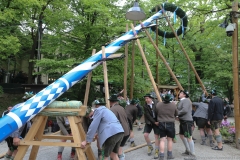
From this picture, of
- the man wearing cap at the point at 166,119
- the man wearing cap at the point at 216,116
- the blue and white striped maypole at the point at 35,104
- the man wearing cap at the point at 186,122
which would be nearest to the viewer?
the blue and white striped maypole at the point at 35,104

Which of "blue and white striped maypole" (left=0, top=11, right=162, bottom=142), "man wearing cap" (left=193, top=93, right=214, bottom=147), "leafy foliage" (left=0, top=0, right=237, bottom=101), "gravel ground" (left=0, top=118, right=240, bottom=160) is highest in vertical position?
"leafy foliage" (left=0, top=0, right=237, bottom=101)

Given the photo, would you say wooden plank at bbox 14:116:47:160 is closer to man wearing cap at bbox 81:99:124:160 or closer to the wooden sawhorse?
the wooden sawhorse

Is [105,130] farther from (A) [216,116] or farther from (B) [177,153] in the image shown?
(A) [216,116]

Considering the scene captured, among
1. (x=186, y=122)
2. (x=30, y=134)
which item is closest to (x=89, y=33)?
(x=186, y=122)

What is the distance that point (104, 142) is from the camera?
4.49 m

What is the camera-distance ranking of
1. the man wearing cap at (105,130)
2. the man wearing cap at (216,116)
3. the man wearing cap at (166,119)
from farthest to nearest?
1. the man wearing cap at (216,116)
2. the man wearing cap at (166,119)
3. the man wearing cap at (105,130)

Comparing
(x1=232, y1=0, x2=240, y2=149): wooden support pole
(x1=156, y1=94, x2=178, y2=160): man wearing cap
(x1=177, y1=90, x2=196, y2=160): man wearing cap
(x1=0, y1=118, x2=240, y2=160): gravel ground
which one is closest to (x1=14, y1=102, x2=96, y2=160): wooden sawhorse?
(x1=0, y1=118, x2=240, y2=160): gravel ground

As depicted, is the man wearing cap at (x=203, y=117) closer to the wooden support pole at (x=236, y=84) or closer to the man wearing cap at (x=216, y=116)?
the man wearing cap at (x=216, y=116)

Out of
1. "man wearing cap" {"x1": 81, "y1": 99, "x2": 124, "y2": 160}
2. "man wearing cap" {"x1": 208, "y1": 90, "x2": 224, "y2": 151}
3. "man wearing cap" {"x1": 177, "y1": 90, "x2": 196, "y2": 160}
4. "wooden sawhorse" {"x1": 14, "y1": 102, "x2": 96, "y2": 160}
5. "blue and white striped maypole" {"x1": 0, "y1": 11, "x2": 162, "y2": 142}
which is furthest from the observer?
"man wearing cap" {"x1": 208, "y1": 90, "x2": 224, "y2": 151}

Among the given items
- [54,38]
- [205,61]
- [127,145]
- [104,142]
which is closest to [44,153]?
[127,145]

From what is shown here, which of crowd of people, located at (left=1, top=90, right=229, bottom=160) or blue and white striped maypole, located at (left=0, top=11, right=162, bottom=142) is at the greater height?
blue and white striped maypole, located at (left=0, top=11, right=162, bottom=142)

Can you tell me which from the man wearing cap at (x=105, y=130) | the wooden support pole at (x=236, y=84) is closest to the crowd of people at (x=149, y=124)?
the man wearing cap at (x=105, y=130)

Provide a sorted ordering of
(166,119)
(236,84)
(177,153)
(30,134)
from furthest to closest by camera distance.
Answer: (236,84) → (177,153) → (166,119) → (30,134)

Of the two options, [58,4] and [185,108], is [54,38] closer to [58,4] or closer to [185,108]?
[58,4]
